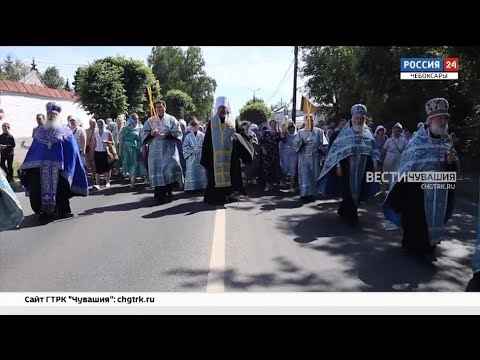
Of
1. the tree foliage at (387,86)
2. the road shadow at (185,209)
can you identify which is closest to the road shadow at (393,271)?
the tree foliage at (387,86)

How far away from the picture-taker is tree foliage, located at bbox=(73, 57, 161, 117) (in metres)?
5.57

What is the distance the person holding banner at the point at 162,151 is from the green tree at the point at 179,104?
0.19 m


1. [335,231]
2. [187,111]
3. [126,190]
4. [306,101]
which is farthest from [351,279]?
[126,190]

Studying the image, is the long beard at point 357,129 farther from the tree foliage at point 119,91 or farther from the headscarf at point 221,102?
the tree foliage at point 119,91

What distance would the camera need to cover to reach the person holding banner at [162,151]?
696cm

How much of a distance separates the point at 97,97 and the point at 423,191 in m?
4.83

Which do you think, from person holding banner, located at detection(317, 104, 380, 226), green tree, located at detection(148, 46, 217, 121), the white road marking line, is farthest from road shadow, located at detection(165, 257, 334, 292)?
person holding banner, located at detection(317, 104, 380, 226)

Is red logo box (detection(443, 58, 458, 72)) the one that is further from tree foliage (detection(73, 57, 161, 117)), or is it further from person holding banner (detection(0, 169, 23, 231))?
person holding banner (detection(0, 169, 23, 231))

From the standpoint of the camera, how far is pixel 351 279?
3.56m

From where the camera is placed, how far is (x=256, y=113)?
942 centimetres

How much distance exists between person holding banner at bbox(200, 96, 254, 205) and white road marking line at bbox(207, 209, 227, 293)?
1.16 metres

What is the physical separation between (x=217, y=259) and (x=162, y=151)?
3.54m

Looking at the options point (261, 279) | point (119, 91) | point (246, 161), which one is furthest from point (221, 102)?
point (261, 279)

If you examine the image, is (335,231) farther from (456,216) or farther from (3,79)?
(3,79)
